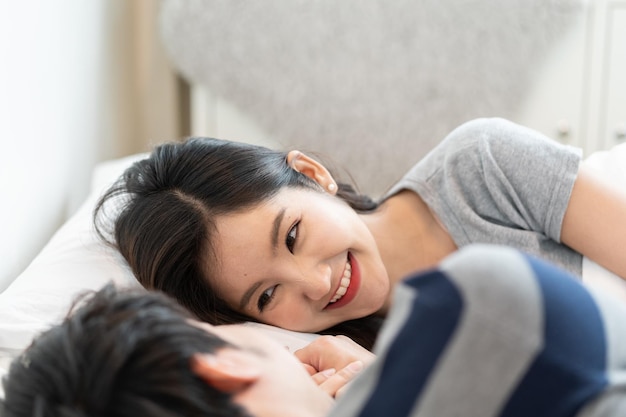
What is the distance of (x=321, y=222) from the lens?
3.93ft

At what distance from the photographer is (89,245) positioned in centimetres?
128

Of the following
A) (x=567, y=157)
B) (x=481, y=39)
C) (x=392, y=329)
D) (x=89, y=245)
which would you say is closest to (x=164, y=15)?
(x=481, y=39)

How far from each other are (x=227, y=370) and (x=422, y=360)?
0.61 feet

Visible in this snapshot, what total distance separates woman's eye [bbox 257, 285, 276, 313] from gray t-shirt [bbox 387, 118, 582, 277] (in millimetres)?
343

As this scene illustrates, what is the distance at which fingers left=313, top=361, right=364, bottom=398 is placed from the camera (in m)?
0.85

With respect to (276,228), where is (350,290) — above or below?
below

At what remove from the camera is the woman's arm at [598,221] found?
123 cm

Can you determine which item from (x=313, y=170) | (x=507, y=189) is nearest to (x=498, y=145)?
(x=507, y=189)

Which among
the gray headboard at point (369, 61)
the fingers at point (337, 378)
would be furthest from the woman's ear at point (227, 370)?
the gray headboard at point (369, 61)

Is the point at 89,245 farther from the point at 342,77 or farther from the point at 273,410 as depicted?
the point at 342,77

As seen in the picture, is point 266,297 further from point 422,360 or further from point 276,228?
point 422,360

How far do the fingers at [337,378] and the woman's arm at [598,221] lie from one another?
491 mm

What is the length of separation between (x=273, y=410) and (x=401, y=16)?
5.26 feet

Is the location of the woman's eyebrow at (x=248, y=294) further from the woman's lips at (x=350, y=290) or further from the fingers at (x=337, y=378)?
the fingers at (x=337, y=378)
